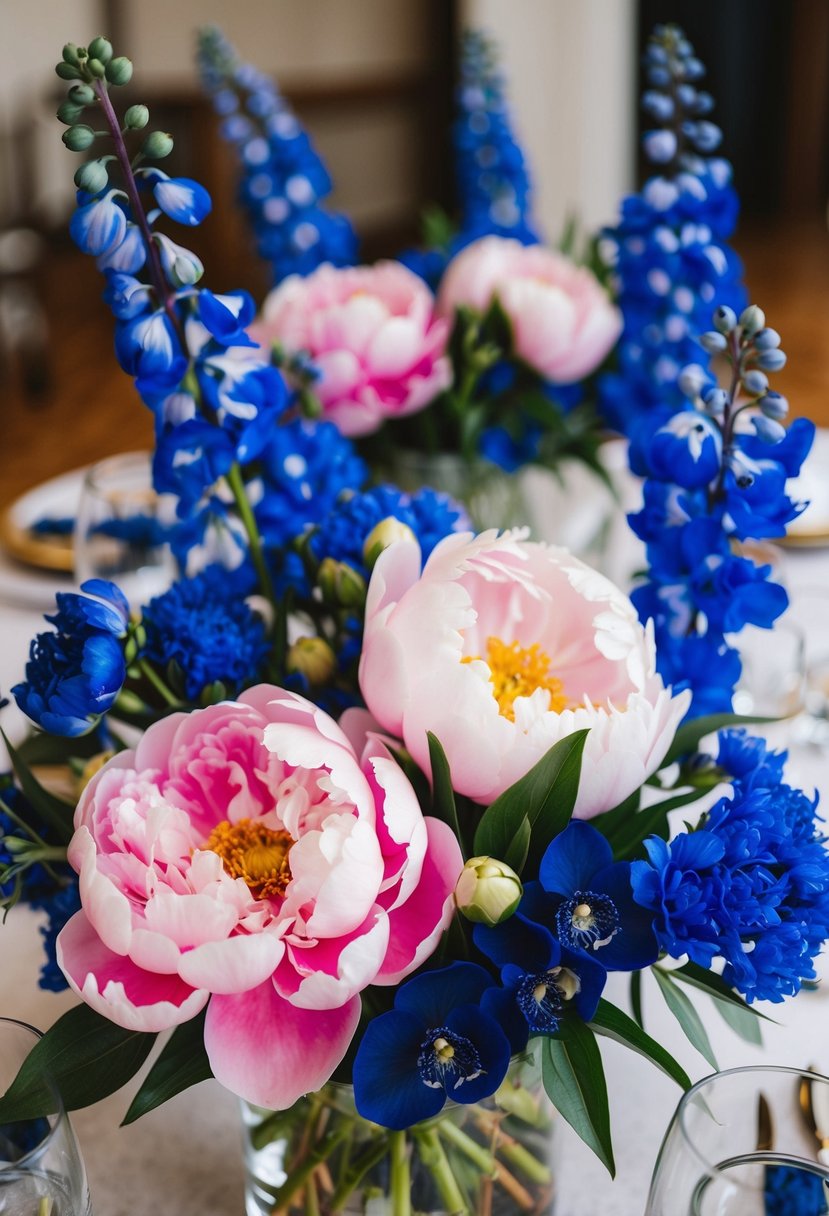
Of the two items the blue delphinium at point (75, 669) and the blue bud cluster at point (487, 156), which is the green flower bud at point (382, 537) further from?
the blue bud cluster at point (487, 156)

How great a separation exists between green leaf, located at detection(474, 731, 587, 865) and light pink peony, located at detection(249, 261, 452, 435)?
0.50m

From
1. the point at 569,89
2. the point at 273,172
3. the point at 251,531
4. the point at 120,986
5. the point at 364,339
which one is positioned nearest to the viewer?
the point at 120,986

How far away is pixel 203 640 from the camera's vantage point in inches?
20.9

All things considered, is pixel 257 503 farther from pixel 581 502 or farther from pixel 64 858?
pixel 581 502

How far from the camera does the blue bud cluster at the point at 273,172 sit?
1.10 metres

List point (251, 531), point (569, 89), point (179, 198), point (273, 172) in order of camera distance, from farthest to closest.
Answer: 1. point (569, 89)
2. point (273, 172)
3. point (251, 531)
4. point (179, 198)

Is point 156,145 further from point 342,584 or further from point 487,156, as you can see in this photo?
point 487,156

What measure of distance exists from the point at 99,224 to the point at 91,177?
2cm

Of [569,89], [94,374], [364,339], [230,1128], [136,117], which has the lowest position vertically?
[94,374]

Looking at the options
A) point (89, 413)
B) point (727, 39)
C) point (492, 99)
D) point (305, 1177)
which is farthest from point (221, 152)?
point (305, 1177)

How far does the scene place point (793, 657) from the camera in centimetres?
82

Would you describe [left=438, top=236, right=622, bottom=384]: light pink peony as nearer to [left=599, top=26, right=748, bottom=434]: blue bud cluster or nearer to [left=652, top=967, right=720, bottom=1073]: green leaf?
[left=599, top=26, right=748, bottom=434]: blue bud cluster

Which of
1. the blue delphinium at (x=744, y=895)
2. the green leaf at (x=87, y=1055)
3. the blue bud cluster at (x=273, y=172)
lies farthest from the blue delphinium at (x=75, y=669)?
the blue bud cluster at (x=273, y=172)

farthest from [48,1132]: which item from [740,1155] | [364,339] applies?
[364,339]
